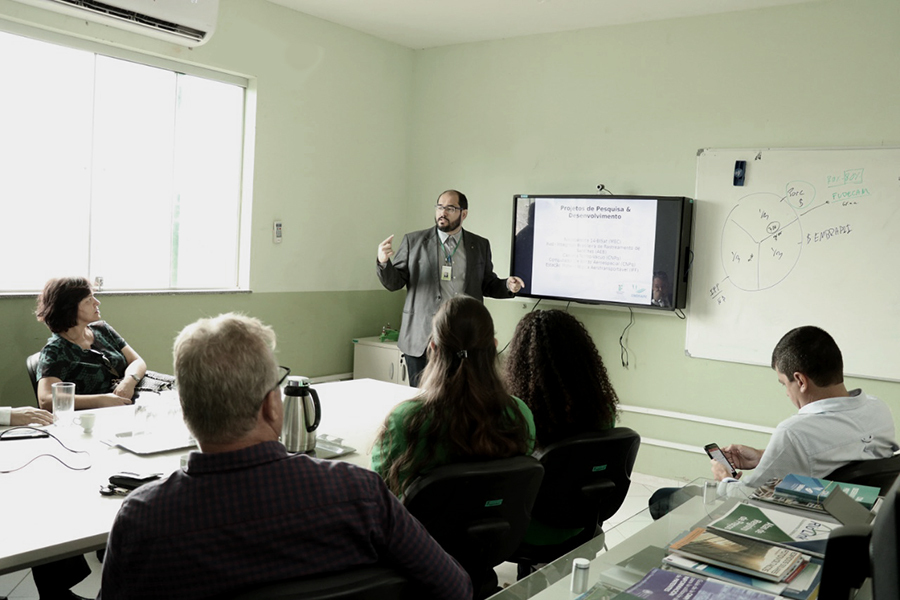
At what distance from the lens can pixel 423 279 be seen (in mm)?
4738

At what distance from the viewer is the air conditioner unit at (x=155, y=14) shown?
3.11 metres

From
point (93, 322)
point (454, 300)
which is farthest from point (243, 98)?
point (454, 300)

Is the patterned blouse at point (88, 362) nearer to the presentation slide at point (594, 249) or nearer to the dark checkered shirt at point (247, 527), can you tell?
the dark checkered shirt at point (247, 527)

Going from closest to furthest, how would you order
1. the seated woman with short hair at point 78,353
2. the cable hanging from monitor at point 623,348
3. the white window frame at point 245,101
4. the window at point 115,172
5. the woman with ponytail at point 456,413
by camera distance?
the woman with ponytail at point 456,413, the seated woman with short hair at point 78,353, the window at point 115,172, the white window frame at point 245,101, the cable hanging from monitor at point 623,348

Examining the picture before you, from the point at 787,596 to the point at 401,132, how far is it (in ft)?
16.8

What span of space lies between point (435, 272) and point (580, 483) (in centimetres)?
269

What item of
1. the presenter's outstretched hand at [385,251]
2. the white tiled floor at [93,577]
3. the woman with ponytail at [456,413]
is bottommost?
the white tiled floor at [93,577]

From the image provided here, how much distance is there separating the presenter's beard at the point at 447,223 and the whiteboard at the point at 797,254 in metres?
1.49

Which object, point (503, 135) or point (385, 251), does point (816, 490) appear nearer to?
point (385, 251)

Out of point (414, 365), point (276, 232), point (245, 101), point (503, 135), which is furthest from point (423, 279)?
point (245, 101)

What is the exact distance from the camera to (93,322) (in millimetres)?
3574

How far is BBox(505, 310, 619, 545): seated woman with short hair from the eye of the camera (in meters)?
2.17

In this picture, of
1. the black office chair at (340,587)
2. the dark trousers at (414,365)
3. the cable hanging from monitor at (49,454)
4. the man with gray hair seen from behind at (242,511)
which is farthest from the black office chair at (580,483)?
the dark trousers at (414,365)

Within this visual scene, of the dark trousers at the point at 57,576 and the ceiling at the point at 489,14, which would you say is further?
the ceiling at the point at 489,14
